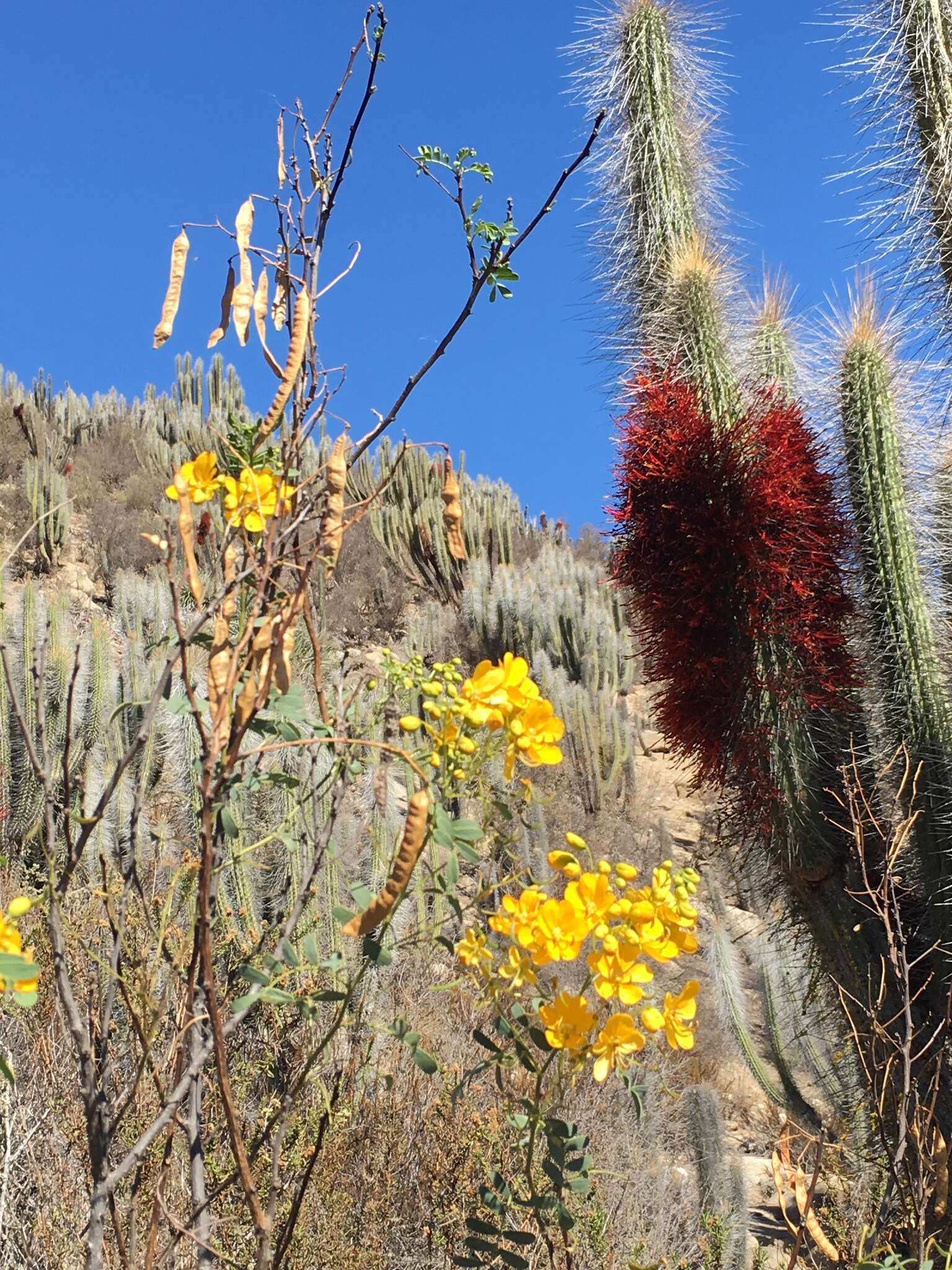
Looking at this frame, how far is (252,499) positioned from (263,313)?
23cm

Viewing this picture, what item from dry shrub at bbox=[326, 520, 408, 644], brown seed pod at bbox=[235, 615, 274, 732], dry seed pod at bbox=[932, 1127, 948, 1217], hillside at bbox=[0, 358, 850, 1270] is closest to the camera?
brown seed pod at bbox=[235, 615, 274, 732]

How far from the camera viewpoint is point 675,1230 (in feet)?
10.2

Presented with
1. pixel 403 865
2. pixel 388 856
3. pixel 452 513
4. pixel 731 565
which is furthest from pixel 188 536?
pixel 388 856

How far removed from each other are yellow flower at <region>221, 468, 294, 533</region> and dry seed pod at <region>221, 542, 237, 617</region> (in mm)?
35

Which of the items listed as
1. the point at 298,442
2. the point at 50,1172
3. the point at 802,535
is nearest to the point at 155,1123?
the point at 298,442

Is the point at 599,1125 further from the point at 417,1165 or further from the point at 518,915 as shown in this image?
the point at 518,915

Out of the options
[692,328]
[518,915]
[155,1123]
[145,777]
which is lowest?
[155,1123]

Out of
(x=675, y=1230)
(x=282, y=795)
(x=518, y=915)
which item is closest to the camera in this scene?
(x=518, y=915)

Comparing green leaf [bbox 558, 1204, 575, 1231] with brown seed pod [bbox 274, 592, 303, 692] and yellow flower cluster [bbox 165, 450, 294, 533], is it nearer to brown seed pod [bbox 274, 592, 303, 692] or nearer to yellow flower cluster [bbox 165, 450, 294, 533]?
brown seed pod [bbox 274, 592, 303, 692]

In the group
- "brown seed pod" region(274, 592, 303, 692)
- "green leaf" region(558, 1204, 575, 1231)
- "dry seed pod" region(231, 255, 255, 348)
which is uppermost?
"dry seed pod" region(231, 255, 255, 348)

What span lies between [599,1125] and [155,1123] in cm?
290

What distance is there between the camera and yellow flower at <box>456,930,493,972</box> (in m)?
1.20

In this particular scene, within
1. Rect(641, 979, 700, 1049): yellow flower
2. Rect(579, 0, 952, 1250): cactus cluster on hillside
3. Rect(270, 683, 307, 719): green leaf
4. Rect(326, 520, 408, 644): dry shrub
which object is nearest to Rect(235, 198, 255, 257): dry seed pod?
Rect(270, 683, 307, 719): green leaf

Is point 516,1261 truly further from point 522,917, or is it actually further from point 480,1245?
point 522,917
